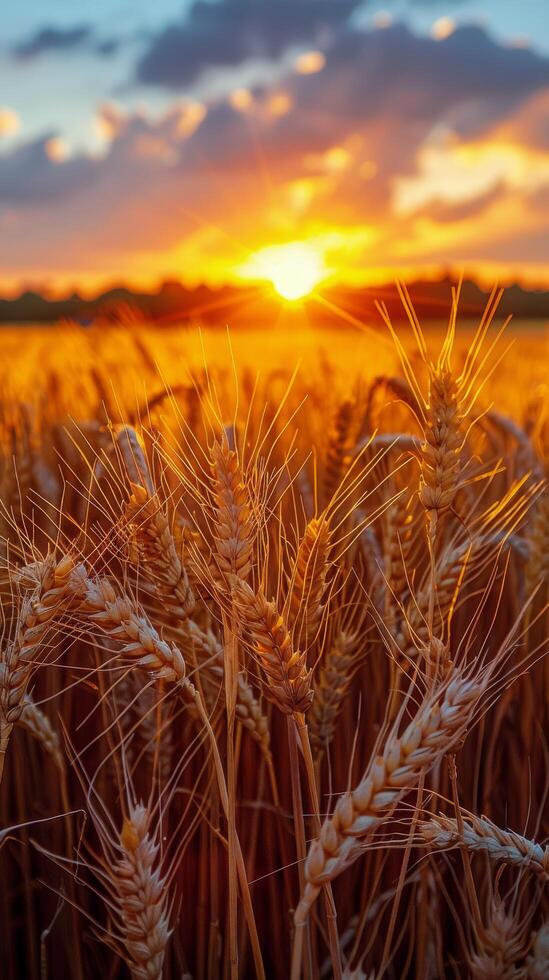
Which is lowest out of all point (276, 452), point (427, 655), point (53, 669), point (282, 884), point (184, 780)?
point (282, 884)

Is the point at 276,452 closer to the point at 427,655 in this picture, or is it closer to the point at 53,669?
the point at 53,669

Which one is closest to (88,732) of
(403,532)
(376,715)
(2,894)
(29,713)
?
(2,894)

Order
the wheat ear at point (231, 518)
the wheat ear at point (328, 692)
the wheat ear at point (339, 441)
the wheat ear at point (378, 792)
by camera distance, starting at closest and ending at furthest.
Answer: the wheat ear at point (378, 792)
the wheat ear at point (231, 518)
the wheat ear at point (328, 692)
the wheat ear at point (339, 441)

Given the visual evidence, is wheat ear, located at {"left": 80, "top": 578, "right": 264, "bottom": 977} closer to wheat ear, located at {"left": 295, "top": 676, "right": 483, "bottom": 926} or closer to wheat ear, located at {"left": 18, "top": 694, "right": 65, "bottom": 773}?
wheat ear, located at {"left": 295, "top": 676, "right": 483, "bottom": 926}

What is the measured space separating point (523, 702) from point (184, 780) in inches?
27.7

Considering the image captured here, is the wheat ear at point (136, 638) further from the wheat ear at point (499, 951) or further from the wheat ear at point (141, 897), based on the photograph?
the wheat ear at point (499, 951)

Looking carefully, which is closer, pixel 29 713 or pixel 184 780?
pixel 29 713

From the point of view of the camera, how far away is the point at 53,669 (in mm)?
1465

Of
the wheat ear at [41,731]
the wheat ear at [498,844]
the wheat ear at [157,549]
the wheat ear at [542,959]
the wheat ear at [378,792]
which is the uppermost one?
the wheat ear at [157,549]

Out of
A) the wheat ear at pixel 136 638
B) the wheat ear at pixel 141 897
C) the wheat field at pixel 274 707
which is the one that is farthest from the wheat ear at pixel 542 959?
the wheat ear at pixel 141 897

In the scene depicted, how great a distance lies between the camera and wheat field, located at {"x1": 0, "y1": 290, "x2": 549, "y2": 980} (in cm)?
85

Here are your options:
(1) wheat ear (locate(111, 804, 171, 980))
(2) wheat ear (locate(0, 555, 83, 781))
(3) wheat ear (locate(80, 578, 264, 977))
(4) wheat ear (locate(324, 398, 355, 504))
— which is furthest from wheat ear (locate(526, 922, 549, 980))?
(4) wheat ear (locate(324, 398, 355, 504))

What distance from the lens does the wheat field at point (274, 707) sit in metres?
0.85

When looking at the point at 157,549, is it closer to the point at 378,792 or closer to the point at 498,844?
the point at 378,792
